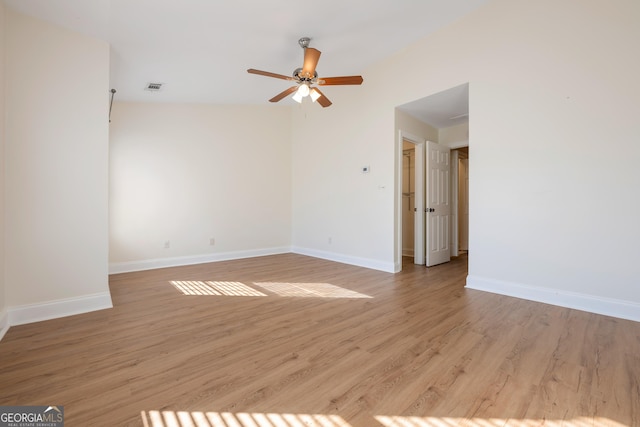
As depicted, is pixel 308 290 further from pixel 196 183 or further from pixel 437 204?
pixel 196 183

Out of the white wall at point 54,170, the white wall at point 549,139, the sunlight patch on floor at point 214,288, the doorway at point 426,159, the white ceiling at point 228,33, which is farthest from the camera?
the doorway at point 426,159

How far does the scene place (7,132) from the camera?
241 centimetres

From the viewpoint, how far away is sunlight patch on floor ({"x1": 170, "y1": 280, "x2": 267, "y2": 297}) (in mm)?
3363

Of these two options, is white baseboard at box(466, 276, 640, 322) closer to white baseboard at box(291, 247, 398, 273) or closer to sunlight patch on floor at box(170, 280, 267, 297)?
white baseboard at box(291, 247, 398, 273)

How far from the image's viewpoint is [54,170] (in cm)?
262

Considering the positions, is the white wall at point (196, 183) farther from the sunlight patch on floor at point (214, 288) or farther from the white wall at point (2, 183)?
the white wall at point (2, 183)

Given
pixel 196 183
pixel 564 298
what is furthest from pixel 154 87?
pixel 564 298

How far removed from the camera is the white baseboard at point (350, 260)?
4.43m

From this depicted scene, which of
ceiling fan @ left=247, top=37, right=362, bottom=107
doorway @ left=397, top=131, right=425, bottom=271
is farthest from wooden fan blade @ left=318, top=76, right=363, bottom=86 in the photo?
doorway @ left=397, top=131, right=425, bottom=271

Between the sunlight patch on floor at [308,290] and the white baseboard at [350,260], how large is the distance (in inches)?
45.7

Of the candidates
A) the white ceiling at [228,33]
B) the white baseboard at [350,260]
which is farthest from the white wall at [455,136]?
the white baseboard at [350,260]

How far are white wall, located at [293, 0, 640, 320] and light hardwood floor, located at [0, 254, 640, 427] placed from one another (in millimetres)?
389

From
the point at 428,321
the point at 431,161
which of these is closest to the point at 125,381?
the point at 428,321

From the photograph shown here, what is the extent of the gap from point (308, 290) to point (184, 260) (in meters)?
2.73
